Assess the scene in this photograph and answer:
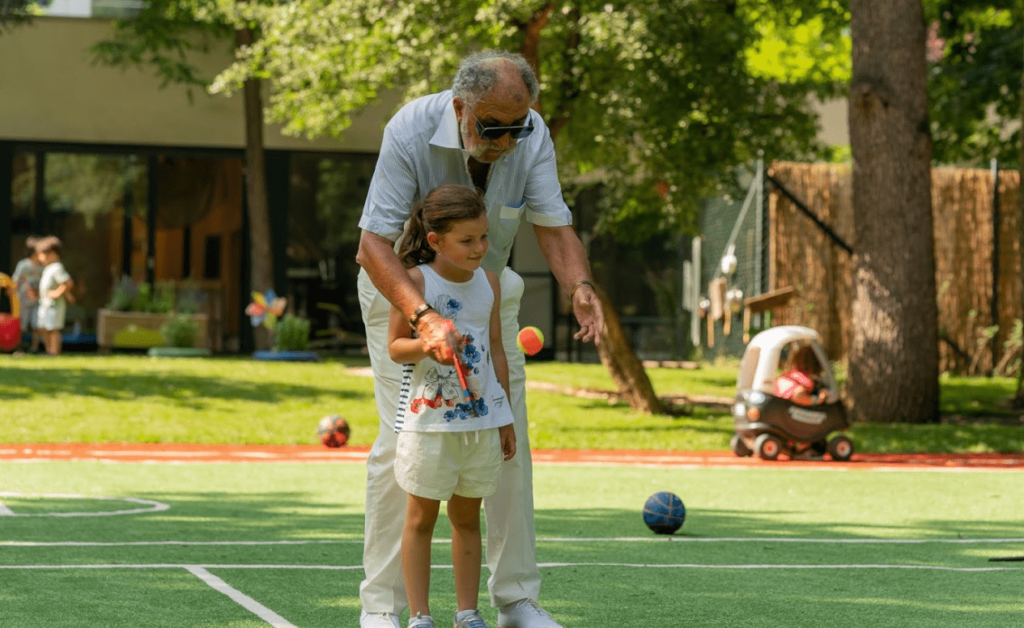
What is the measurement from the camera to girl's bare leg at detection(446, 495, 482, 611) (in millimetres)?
4672

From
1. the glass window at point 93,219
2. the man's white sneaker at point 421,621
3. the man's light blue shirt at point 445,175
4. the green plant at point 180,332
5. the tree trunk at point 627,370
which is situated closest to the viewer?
the man's white sneaker at point 421,621

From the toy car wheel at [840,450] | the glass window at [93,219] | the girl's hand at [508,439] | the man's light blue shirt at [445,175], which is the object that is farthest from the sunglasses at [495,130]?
the glass window at [93,219]

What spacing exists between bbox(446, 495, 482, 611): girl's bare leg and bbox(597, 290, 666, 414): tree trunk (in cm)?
1093

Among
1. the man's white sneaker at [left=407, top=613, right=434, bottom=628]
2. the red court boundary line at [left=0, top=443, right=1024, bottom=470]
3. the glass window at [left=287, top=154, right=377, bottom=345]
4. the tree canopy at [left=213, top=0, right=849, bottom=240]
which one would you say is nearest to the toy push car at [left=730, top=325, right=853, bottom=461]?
the red court boundary line at [left=0, top=443, right=1024, bottom=470]

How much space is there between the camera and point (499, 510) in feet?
16.3

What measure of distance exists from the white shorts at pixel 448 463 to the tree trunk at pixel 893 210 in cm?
1092

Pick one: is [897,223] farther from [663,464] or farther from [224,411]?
[224,411]

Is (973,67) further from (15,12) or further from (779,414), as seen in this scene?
(15,12)

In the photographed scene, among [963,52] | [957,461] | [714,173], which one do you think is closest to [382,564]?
[957,461]

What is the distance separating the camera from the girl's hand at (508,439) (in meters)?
4.66

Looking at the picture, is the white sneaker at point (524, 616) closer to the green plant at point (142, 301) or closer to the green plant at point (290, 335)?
the green plant at point (290, 335)

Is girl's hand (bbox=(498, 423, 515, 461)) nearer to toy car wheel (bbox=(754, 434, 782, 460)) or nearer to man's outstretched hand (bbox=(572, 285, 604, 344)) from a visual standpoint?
man's outstretched hand (bbox=(572, 285, 604, 344))

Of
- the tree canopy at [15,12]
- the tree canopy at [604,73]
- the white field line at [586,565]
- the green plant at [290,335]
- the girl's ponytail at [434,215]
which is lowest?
the white field line at [586,565]

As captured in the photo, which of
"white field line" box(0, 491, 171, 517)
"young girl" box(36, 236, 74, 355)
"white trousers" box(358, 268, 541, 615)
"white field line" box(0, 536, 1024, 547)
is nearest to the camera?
"white trousers" box(358, 268, 541, 615)
